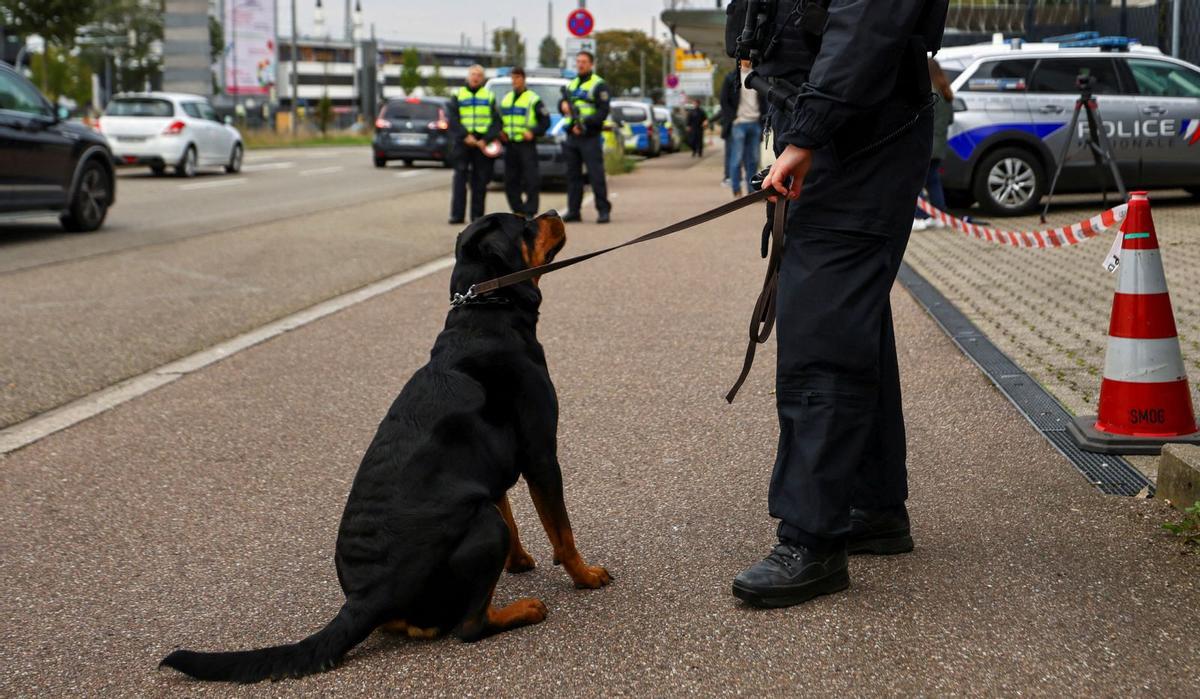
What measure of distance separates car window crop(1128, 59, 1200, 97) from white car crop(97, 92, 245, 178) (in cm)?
1707

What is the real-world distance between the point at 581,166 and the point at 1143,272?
1099 cm

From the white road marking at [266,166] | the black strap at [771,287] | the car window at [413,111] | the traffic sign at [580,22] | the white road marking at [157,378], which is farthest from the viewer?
the car window at [413,111]

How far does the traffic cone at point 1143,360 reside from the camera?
4680 millimetres

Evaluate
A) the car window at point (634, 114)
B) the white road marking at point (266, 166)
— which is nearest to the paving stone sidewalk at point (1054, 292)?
the white road marking at point (266, 166)

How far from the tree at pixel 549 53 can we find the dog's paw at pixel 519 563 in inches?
5904

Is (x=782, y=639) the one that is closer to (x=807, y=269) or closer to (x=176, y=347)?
(x=807, y=269)

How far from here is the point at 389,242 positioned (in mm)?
13023

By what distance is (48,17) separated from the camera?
30.4m

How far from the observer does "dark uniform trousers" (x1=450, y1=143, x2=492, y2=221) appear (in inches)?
590

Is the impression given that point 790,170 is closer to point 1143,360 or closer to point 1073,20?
point 1143,360

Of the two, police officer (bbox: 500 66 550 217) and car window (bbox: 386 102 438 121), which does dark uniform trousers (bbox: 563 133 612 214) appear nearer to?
police officer (bbox: 500 66 550 217)

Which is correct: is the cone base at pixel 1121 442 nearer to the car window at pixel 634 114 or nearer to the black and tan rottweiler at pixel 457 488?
the black and tan rottweiler at pixel 457 488

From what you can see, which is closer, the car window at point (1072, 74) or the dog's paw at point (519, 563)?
the dog's paw at point (519, 563)

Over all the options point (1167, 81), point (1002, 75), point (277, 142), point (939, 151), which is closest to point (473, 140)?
point (939, 151)
